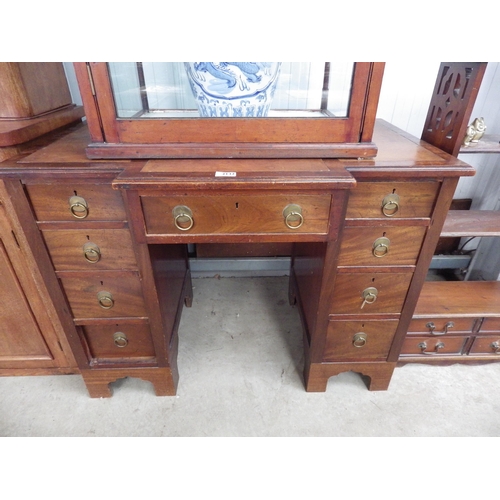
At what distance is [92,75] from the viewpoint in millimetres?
857

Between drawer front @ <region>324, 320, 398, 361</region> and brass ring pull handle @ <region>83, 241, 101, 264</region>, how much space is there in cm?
77

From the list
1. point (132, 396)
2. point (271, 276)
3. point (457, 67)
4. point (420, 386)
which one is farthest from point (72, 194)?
point (420, 386)

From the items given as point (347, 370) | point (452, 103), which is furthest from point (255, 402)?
point (452, 103)

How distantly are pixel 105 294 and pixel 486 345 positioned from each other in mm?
1466

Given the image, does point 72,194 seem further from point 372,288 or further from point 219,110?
point 372,288

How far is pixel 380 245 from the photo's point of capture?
100cm

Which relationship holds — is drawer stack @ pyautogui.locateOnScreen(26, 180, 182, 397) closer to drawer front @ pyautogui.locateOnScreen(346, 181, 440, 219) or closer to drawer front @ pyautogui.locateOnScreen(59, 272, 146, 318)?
drawer front @ pyautogui.locateOnScreen(59, 272, 146, 318)

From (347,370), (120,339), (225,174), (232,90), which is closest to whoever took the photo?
(225,174)

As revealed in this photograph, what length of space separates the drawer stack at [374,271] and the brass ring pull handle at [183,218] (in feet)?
1.42

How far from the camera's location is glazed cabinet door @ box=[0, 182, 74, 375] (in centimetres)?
106

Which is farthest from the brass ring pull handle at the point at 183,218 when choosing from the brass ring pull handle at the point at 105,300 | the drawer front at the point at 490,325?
the drawer front at the point at 490,325

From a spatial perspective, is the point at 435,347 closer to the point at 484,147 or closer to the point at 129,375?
the point at 484,147

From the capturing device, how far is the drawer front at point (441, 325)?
4.29 ft

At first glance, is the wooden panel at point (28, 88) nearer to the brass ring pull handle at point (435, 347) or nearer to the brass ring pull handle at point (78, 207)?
the brass ring pull handle at point (78, 207)
